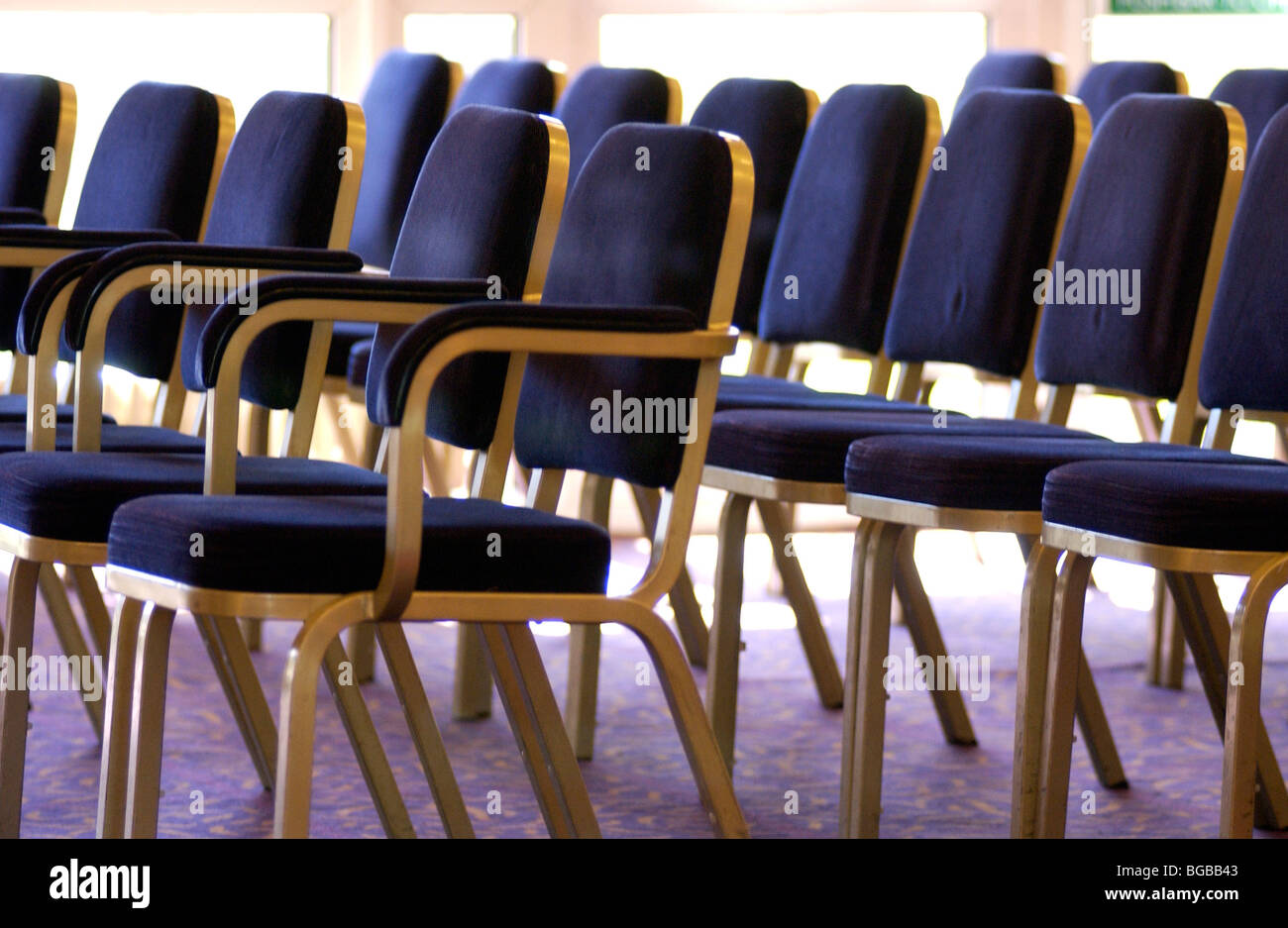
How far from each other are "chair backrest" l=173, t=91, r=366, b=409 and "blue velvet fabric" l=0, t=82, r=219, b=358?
0.12 m

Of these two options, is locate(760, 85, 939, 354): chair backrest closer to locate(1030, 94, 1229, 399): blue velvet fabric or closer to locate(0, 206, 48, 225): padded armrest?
locate(1030, 94, 1229, 399): blue velvet fabric

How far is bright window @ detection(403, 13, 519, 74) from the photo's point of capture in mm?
4918

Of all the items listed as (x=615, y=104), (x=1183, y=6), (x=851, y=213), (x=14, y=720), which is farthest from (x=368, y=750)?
(x=1183, y=6)

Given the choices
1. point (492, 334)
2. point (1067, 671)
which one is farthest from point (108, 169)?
point (1067, 671)

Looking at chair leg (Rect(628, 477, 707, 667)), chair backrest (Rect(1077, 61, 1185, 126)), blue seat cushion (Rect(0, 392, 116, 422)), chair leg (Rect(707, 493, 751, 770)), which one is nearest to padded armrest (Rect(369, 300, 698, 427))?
chair leg (Rect(707, 493, 751, 770))

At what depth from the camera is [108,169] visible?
124 inches

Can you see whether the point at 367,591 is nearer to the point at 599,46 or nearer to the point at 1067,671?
the point at 1067,671

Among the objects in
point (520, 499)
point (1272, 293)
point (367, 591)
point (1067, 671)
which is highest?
point (1272, 293)

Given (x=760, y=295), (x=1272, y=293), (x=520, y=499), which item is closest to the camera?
(x=1272, y=293)

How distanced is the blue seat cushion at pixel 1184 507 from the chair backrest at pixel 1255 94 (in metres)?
1.95

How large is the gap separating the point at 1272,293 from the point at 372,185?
6.69 feet

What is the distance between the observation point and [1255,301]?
8.30 ft

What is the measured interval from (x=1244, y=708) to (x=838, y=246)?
1316 millimetres
